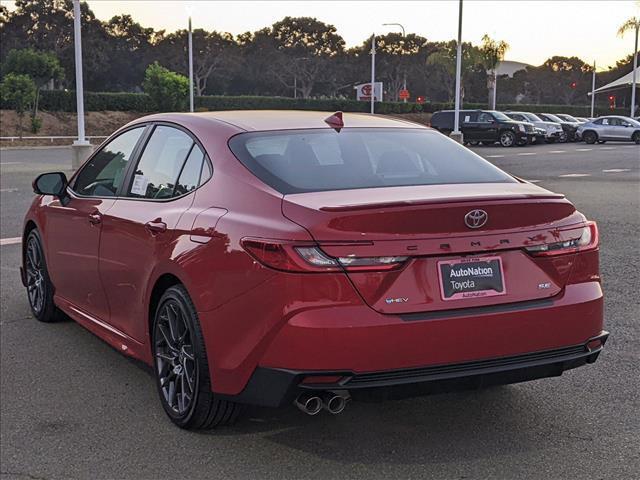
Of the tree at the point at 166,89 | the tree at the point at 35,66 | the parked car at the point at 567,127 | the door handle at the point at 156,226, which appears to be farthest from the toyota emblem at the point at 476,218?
the tree at the point at 166,89

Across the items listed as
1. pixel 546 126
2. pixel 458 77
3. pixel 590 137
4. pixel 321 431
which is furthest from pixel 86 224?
pixel 590 137

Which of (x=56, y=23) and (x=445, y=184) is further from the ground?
(x=56, y=23)

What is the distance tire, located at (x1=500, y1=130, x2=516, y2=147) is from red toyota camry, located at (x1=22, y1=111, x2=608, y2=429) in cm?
3362

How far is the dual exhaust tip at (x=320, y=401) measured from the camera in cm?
342

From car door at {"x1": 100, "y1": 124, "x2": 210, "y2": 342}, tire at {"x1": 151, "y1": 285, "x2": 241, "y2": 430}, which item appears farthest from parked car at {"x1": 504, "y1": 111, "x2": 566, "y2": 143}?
tire at {"x1": 151, "y1": 285, "x2": 241, "y2": 430}

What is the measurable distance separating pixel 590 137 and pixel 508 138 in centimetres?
613

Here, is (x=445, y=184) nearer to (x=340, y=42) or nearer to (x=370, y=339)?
(x=370, y=339)

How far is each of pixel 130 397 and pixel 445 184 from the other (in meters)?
2.23

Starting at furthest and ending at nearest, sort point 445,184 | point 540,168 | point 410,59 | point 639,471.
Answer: point 410,59, point 540,168, point 445,184, point 639,471

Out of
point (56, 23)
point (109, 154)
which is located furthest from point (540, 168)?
point (56, 23)

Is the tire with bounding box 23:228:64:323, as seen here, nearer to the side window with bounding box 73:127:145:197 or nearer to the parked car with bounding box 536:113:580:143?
the side window with bounding box 73:127:145:197

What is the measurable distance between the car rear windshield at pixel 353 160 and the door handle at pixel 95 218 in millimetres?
1269

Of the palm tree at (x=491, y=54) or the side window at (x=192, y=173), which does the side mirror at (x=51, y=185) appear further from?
the palm tree at (x=491, y=54)

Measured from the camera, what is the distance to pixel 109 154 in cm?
543
